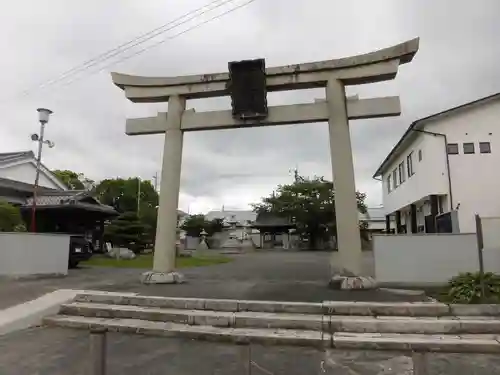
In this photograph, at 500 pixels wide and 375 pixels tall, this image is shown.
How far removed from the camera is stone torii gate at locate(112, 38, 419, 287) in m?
9.98

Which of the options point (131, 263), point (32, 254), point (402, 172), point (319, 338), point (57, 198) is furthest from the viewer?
point (402, 172)

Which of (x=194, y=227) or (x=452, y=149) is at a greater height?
(x=452, y=149)

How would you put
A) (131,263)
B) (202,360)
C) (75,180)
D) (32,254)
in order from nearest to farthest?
(202,360)
(32,254)
(131,263)
(75,180)

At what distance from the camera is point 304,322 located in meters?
6.62

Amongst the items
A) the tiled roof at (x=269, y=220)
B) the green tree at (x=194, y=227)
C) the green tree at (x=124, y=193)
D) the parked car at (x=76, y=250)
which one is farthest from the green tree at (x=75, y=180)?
the parked car at (x=76, y=250)

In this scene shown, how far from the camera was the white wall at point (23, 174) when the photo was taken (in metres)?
27.1

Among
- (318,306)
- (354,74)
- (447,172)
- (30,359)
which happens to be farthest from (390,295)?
(447,172)

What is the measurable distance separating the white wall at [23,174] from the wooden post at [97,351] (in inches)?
1073

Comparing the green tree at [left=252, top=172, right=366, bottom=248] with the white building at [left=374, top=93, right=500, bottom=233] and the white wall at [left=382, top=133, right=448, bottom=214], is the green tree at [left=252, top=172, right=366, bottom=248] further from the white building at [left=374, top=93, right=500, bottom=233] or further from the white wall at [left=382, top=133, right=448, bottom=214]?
the white building at [left=374, top=93, right=500, bottom=233]

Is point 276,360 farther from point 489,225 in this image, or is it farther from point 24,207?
point 24,207

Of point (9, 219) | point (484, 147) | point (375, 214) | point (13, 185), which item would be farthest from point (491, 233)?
point (375, 214)

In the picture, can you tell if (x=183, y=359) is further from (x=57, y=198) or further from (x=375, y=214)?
(x=375, y=214)

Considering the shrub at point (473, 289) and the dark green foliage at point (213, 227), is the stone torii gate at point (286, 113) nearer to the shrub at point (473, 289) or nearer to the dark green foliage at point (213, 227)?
the shrub at point (473, 289)

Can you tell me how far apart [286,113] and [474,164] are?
11787 millimetres
